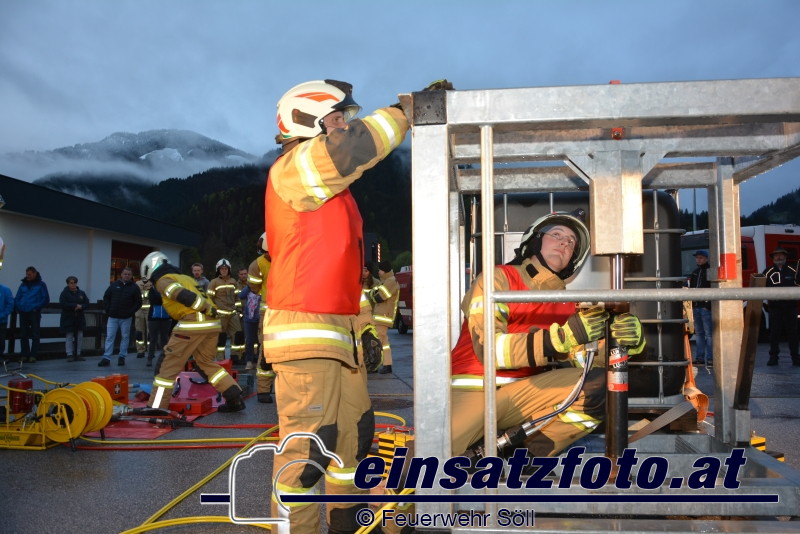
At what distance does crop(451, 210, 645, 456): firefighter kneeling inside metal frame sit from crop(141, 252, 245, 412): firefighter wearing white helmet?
13.1 ft

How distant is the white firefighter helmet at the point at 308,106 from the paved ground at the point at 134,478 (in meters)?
2.15

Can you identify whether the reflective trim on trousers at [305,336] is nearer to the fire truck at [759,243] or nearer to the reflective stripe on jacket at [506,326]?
the reflective stripe on jacket at [506,326]

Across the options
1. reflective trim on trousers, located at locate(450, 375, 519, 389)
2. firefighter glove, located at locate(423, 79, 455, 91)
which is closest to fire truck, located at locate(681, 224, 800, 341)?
reflective trim on trousers, located at locate(450, 375, 519, 389)

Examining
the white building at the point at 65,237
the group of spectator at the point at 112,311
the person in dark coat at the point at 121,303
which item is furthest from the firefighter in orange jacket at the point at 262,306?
the white building at the point at 65,237

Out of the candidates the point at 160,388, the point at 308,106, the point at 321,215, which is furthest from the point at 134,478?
the point at 308,106

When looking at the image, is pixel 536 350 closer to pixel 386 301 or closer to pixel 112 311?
pixel 386 301

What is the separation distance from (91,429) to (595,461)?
4380 mm

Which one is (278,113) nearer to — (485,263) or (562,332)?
(485,263)

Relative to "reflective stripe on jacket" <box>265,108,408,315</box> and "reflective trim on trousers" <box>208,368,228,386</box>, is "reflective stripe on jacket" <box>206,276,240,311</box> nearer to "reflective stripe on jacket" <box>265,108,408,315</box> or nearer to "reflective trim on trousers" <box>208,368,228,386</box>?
"reflective trim on trousers" <box>208,368,228,386</box>

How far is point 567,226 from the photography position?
11.0 feet

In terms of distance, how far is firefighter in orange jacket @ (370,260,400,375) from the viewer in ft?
34.2

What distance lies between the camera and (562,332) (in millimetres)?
2572

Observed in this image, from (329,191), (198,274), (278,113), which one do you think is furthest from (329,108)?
(198,274)

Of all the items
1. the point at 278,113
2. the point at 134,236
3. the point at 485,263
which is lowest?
the point at 485,263
